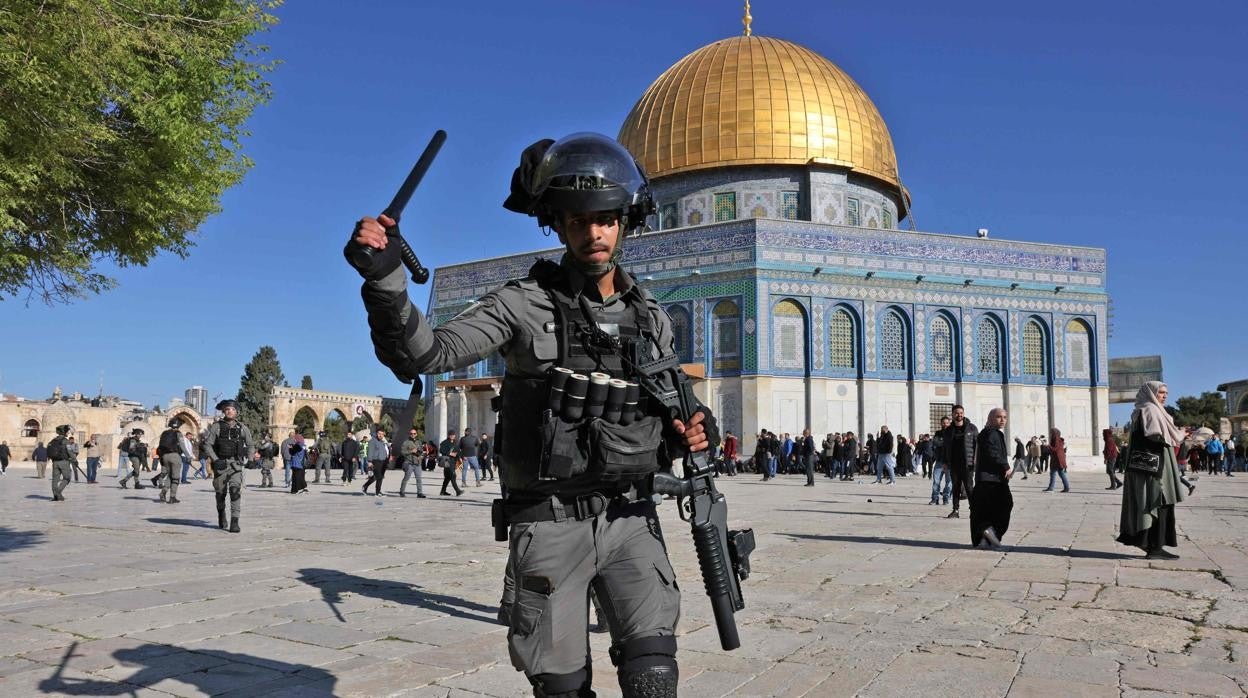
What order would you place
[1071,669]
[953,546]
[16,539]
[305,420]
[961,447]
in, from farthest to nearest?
[305,420] < [961,447] < [16,539] < [953,546] < [1071,669]

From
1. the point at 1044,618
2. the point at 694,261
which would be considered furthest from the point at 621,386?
the point at 694,261

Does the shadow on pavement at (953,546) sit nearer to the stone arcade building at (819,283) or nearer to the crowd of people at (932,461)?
the crowd of people at (932,461)

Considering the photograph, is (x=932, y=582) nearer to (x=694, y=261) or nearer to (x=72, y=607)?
(x=72, y=607)

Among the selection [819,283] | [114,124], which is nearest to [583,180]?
[114,124]

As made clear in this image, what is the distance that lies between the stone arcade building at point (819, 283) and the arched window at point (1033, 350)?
5 cm

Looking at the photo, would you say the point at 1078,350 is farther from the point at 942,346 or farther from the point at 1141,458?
the point at 1141,458

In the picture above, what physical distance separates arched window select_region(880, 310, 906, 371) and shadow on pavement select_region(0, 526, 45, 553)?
26593 millimetres

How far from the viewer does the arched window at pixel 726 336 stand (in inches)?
1223

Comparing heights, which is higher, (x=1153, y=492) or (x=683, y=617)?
(x=1153, y=492)

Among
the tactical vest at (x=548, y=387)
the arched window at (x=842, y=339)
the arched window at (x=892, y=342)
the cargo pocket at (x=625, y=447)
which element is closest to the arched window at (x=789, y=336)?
the arched window at (x=842, y=339)

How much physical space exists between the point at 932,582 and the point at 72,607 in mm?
5247

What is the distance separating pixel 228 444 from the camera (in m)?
9.95

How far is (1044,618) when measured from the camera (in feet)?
16.6

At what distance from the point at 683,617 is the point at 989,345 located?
30.7m
